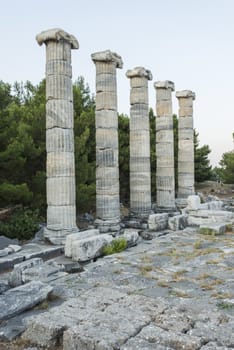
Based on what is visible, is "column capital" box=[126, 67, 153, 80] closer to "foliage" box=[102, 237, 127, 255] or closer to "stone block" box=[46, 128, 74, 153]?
"stone block" box=[46, 128, 74, 153]

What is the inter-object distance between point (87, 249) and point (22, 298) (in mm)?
4009

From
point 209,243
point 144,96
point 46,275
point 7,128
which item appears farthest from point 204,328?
point 144,96

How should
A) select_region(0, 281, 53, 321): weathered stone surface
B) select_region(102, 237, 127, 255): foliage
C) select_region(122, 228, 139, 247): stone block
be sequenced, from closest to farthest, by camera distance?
select_region(0, 281, 53, 321): weathered stone surface < select_region(102, 237, 127, 255): foliage < select_region(122, 228, 139, 247): stone block

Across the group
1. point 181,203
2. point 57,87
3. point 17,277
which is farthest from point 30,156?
point 181,203

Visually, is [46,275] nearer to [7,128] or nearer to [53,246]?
[53,246]

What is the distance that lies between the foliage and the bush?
419 centimetres

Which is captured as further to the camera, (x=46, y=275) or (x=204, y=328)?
(x=46, y=275)

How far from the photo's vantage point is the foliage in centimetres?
1062

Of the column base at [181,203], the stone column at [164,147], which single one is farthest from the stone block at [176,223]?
the column base at [181,203]

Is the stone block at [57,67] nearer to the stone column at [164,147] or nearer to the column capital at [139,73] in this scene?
the column capital at [139,73]

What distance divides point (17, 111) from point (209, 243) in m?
10.4

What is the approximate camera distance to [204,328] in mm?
4949

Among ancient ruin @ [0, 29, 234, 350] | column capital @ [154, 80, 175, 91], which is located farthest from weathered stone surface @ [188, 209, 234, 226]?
column capital @ [154, 80, 175, 91]

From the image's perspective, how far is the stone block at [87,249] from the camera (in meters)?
10.0
